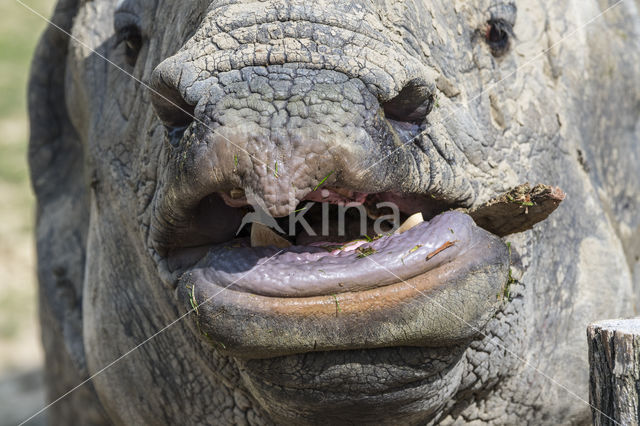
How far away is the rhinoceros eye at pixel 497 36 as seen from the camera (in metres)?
3.35

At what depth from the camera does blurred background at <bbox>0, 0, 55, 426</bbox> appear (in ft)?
27.5

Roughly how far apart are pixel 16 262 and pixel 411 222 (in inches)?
340

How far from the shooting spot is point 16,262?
10.6 meters

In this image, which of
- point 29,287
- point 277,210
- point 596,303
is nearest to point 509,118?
point 596,303

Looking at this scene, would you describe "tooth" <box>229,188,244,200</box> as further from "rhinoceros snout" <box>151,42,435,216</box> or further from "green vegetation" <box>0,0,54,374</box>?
"green vegetation" <box>0,0,54,374</box>

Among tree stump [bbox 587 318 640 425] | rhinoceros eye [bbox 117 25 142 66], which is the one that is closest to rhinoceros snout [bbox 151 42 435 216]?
tree stump [bbox 587 318 640 425]

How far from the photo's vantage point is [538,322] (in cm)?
331

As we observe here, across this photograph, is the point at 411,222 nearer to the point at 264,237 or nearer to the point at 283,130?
the point at 264,237

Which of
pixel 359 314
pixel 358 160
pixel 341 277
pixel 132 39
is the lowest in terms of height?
pixel 359 314

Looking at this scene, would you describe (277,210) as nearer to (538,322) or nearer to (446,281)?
(446,281)

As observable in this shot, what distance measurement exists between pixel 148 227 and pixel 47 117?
1.90 metres

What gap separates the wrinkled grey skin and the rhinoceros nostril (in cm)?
4

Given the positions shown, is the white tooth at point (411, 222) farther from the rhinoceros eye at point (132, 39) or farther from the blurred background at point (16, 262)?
the blurred background at point (16, 262)

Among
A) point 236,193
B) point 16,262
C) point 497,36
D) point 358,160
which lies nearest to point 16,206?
point 16,262
